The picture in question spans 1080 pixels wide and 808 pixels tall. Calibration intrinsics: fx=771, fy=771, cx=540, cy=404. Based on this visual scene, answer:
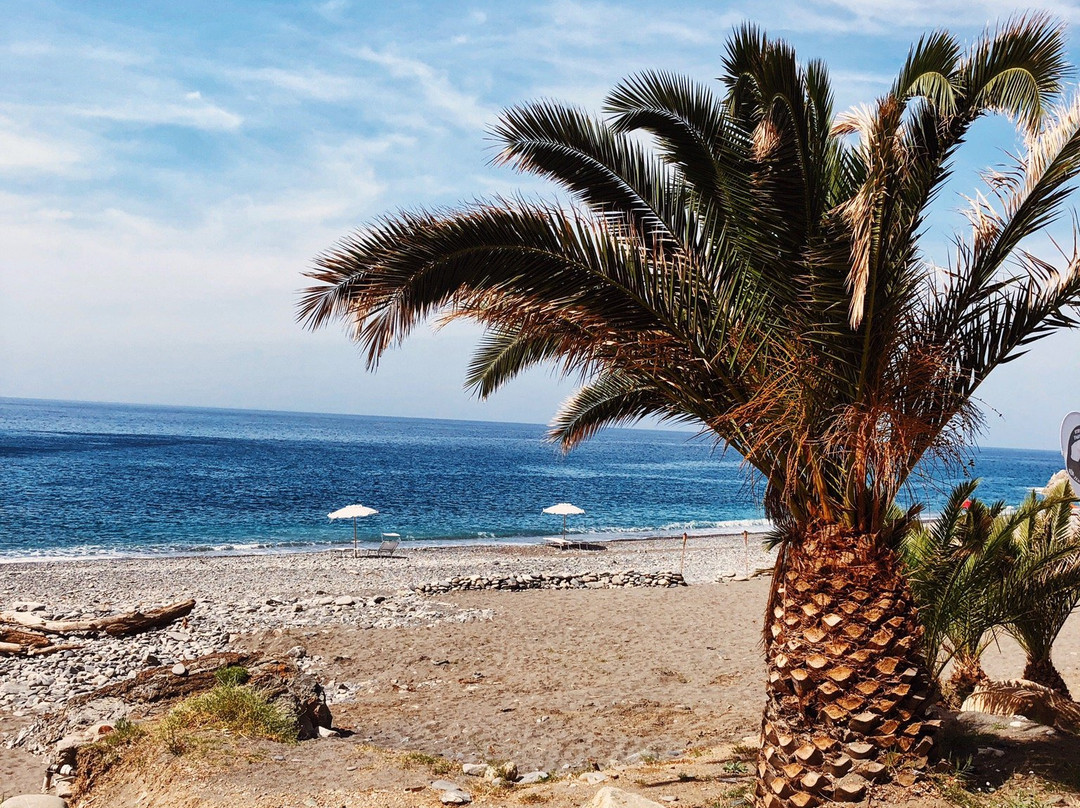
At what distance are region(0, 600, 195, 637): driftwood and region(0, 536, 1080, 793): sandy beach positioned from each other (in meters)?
0.25

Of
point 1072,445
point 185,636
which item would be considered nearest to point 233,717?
point 185,636

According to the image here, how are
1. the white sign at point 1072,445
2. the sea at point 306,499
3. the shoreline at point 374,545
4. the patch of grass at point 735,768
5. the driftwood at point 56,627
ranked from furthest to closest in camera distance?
the sea at point 306,499
the shoreline at point 374,545
the driftwood at point 56,627
the patch of grass at point 735,768
the white sign at point 1072,445

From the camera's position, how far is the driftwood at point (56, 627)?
11.4 meters

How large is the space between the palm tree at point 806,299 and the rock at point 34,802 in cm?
442

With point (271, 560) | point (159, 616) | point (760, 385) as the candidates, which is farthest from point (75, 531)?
point (760, 385)

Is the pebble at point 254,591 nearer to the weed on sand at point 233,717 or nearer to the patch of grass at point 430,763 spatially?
the weed on sand at point 233,717

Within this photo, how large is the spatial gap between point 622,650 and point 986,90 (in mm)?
9895

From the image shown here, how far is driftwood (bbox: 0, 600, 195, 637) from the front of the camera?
1220 cm

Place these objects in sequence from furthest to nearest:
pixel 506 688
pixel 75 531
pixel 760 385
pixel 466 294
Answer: pixel 75 531
pixel 506 688
pixel 466 294
pixel 760 385

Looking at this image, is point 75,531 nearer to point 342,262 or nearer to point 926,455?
point 342,262

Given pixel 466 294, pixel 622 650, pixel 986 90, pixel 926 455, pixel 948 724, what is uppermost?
pixel 986 90

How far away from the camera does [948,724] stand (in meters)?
5.89

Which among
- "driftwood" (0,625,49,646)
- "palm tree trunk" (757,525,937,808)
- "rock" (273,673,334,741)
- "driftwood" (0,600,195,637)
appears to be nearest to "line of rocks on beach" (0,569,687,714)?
"driftwood" (0,600,195,637)

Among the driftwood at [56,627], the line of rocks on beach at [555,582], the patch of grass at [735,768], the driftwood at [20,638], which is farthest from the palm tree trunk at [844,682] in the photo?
the line of rocks on beach at [555,582]
